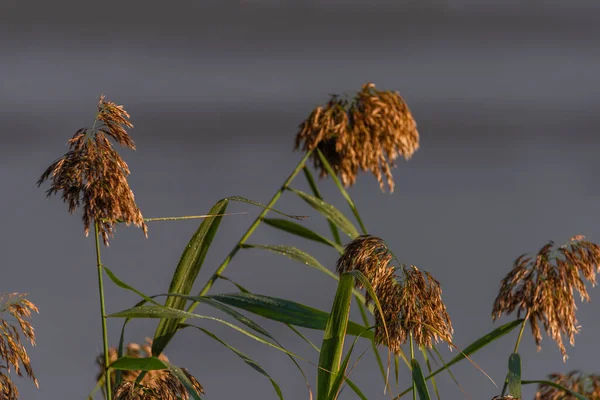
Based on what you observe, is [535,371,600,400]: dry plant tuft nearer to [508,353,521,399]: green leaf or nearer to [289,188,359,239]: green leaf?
[508,353,521,399]: green leaf

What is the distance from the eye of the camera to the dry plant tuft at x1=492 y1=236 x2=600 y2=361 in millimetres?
696

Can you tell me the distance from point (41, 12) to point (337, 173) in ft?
4.65

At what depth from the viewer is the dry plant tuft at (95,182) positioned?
2.09 ft

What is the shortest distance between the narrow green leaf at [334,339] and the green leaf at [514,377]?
0.47 feet

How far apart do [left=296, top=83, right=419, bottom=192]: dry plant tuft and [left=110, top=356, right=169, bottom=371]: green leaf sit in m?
0.39

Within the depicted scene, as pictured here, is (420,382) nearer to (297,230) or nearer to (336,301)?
(336,301)

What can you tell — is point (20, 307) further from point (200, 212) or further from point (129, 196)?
point (200, 212)

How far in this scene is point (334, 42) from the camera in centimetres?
218

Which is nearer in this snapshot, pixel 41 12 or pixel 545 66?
pixel 41 12

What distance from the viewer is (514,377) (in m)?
0.66

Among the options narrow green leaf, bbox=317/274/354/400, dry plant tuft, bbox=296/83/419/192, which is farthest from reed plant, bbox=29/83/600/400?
dry plant tuft, bbox=296/83/419/192

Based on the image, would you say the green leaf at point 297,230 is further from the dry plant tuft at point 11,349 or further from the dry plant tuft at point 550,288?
the dry plant tuft at point 11,349

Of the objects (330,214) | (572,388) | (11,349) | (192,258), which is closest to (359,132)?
(330,214)

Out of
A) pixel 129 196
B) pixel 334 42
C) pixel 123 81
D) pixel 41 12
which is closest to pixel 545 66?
pixel 334 42
